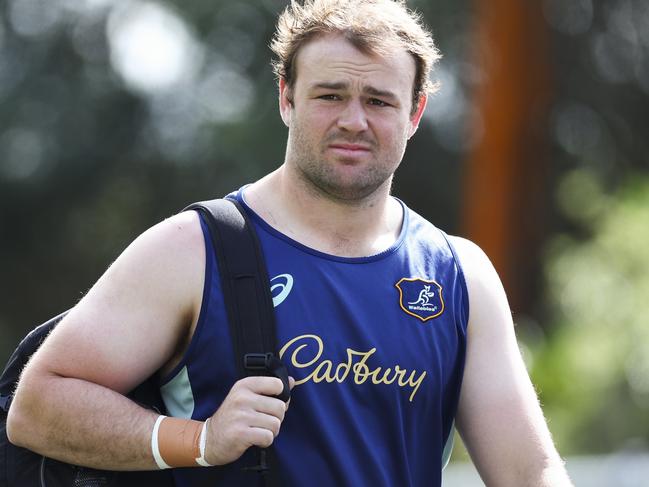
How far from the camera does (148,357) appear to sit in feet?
11.0

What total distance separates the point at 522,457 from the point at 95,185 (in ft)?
50.7

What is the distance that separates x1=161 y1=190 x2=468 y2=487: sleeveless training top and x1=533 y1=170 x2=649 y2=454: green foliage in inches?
233

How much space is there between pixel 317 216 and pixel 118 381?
79 centimetres

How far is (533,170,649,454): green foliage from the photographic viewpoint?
9.55m

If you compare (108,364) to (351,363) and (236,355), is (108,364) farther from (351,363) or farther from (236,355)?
(351,363)

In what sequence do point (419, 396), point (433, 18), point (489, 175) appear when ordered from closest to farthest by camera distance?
point (419, 396) → point (489, 175) → point (433, 18)

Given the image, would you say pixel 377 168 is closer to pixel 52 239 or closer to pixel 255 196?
pixel 255 196

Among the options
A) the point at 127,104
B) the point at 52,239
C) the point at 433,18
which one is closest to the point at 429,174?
the point at 433,18

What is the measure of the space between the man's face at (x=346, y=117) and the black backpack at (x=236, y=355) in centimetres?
30

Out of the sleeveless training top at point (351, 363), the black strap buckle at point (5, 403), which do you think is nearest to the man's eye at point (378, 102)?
the sleeveless training top at point (351, 363)

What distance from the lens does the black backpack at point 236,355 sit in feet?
11.1

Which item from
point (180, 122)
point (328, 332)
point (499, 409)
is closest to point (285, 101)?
point (328, 332)

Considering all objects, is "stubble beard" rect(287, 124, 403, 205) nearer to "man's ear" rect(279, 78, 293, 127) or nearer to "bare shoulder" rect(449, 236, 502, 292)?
"man's ear" rect(279, 78, 293, 127)

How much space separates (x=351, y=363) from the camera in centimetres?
354
